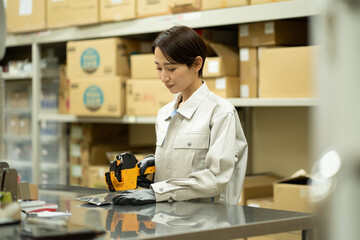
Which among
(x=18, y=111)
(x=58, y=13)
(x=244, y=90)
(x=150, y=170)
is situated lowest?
(x=150, y=170)

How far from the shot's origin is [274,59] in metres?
2.64

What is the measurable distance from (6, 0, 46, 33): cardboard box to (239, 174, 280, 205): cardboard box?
204 centimetres

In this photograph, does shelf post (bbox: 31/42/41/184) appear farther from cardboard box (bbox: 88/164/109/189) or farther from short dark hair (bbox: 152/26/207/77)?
short dark hair (bbox: 152/26/207/77)

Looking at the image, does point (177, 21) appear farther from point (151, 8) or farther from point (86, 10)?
point (86, 10)

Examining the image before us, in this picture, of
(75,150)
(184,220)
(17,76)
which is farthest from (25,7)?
(184,220)

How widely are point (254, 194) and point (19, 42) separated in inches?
94.2

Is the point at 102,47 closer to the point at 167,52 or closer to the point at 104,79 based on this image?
the point at 104,79

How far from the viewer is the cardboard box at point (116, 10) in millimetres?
3273

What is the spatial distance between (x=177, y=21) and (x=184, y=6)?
0.35 feet

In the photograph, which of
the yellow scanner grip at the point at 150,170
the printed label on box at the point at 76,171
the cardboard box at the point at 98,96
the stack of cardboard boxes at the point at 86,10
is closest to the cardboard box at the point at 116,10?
the stack of cardboard boxes at the point at 86,10

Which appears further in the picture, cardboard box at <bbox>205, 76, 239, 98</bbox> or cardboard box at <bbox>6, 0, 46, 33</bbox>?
cardboard box at <bbox>6, 0, 46, 33</bbox>

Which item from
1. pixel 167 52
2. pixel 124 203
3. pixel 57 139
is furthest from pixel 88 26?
pixel 124 203

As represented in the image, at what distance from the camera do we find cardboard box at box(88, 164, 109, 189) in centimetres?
352

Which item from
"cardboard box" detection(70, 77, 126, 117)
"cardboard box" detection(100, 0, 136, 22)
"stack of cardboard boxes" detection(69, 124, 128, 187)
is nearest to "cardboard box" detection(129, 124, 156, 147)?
"stack of cardboard boxes" detection(69, 124, 128, 187)
